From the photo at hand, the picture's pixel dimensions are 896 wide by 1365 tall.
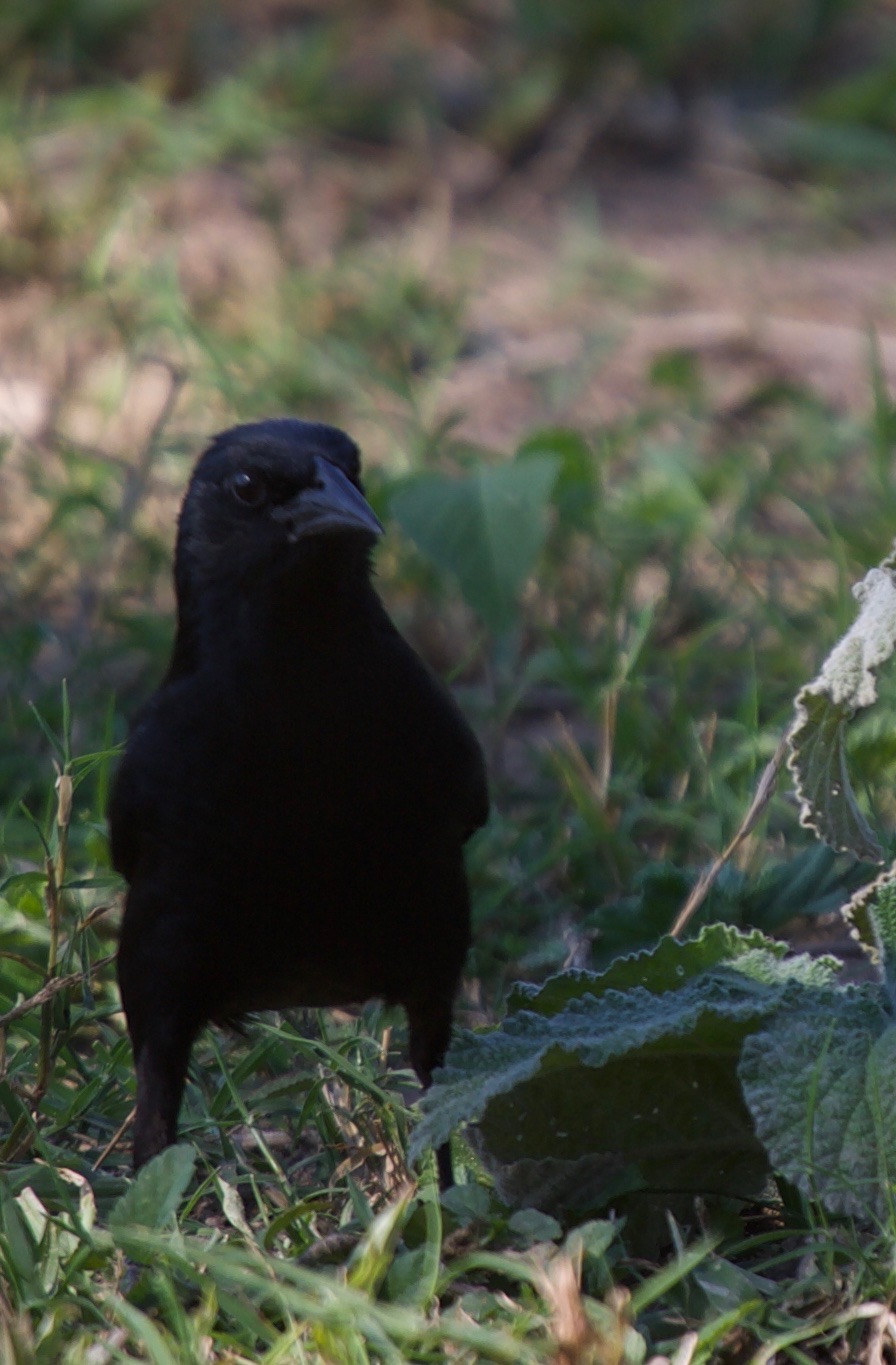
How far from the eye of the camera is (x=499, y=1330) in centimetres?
228

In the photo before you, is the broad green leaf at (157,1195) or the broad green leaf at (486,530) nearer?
the broad green leaf at (157,1195)

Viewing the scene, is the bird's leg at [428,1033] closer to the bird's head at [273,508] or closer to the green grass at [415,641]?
the green grass at [415,641]

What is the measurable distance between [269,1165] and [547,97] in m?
5.49

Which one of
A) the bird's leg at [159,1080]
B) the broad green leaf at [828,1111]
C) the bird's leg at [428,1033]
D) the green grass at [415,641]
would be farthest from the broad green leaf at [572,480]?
the broad green leaf at [828,1111]

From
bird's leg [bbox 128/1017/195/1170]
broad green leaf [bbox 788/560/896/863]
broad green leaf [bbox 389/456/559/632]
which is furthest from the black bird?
broad green leaf [bbox 389/456/559/632]

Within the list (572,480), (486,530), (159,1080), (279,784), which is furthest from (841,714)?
(572,480)

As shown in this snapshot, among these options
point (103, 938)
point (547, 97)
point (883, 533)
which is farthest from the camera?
point (547, 97)

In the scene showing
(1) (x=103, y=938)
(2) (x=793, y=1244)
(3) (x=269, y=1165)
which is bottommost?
(1) (x=103, y=938)

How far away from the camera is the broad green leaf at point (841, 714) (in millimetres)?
2455

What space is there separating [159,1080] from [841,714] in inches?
47.9

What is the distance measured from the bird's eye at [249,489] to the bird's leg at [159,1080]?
0.83 m

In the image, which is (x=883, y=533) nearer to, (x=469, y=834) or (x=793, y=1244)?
(x=469, y=834)

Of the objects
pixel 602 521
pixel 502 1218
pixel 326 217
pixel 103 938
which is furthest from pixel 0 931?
pixel 326 217

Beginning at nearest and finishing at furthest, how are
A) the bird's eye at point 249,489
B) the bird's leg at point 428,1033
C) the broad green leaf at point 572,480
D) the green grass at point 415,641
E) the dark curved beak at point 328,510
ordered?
the green grass at point 415,641 < the dark curved beak at point 328,510 < the bird's eye at point 249,489 < the bird's leg at point 428,1033 < the broad green leaf at point 572,480
